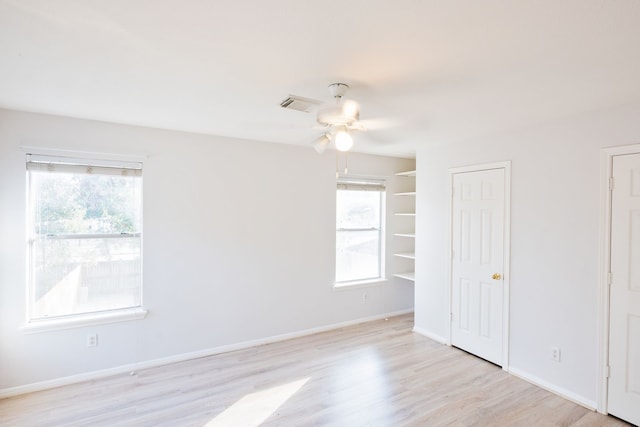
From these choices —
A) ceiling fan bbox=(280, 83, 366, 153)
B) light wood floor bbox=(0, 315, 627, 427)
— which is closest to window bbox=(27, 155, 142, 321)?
light wood floor bbox=(0, 315, 627, 427)

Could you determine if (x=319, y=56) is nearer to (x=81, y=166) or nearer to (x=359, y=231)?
(x=81, y=166)

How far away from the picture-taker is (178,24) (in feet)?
4.89

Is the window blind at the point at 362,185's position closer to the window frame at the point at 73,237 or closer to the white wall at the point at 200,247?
A: the white wall at the point at 200,247

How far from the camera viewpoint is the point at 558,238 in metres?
2.88

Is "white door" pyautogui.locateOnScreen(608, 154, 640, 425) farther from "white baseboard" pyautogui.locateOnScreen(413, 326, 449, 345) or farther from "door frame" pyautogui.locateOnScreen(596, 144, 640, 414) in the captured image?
"white baseboard" pyautogui.locateOnScreen(413, 326, 449, 345)

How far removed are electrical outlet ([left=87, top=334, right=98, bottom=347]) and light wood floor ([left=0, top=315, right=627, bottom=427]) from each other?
1.08ft

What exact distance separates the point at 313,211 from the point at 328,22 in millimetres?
2948

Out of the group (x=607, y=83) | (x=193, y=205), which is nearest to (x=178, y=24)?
(x=193, y=205)

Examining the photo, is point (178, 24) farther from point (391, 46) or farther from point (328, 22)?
point (391, 46)

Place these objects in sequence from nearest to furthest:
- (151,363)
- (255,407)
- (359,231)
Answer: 1. (255,407)
2. (151,363)
3. (359,231)

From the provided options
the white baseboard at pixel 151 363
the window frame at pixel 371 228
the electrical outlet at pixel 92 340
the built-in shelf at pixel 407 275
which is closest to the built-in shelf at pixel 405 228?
the built-in shelf at pixel 407 275

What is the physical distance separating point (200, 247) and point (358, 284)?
2223 millimetres

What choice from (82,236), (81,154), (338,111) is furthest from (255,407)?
(81,154)

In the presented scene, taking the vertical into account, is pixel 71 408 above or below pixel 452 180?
below
